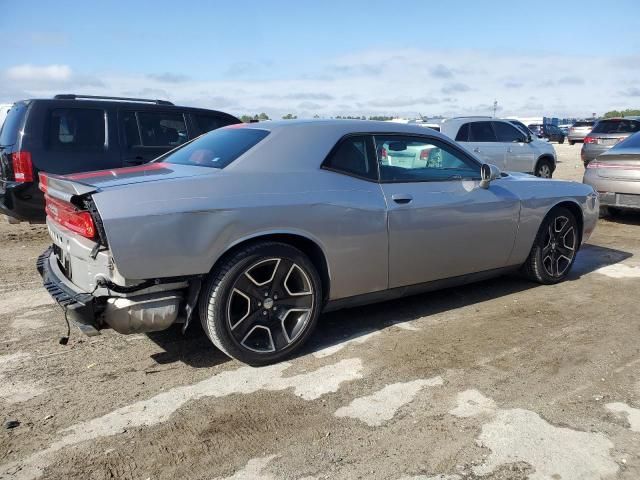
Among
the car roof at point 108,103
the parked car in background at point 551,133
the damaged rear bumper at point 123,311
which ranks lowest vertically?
the parked car in background at point 551,133

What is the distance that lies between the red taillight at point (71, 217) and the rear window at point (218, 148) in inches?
35.5

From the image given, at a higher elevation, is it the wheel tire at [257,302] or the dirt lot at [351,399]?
the wheel tire at [257,302]

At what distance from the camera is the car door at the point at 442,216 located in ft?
13.5

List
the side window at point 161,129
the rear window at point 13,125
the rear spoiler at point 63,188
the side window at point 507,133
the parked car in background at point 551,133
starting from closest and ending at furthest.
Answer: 1. the rear spoiler at point 63,188
2. the rear window at point 13,125
3. the side window at point 161,129
4. the side window at point 507,133
5. the parked car in background at point 551,133

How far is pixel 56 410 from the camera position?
10.1 feet

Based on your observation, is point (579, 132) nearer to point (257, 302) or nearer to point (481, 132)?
point (481, 132)

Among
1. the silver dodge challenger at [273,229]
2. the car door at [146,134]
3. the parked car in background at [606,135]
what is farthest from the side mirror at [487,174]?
the parked car in background at [606,135]

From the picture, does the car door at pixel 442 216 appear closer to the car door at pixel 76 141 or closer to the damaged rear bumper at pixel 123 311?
the damaged rear bumper at pixel 123 311

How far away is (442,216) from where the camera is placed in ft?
14.1

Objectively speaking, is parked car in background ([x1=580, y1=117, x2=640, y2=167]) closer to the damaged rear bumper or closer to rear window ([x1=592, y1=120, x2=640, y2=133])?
rear window ([x1=592, y1=120, x2=640, y2=133])

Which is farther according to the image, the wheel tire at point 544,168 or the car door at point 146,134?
the wheel tire at point 544,168

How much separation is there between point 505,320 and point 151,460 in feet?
9.64

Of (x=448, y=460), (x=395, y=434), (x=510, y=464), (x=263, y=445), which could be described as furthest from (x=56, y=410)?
(x=510, y=464)

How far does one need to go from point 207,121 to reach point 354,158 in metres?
4.57
